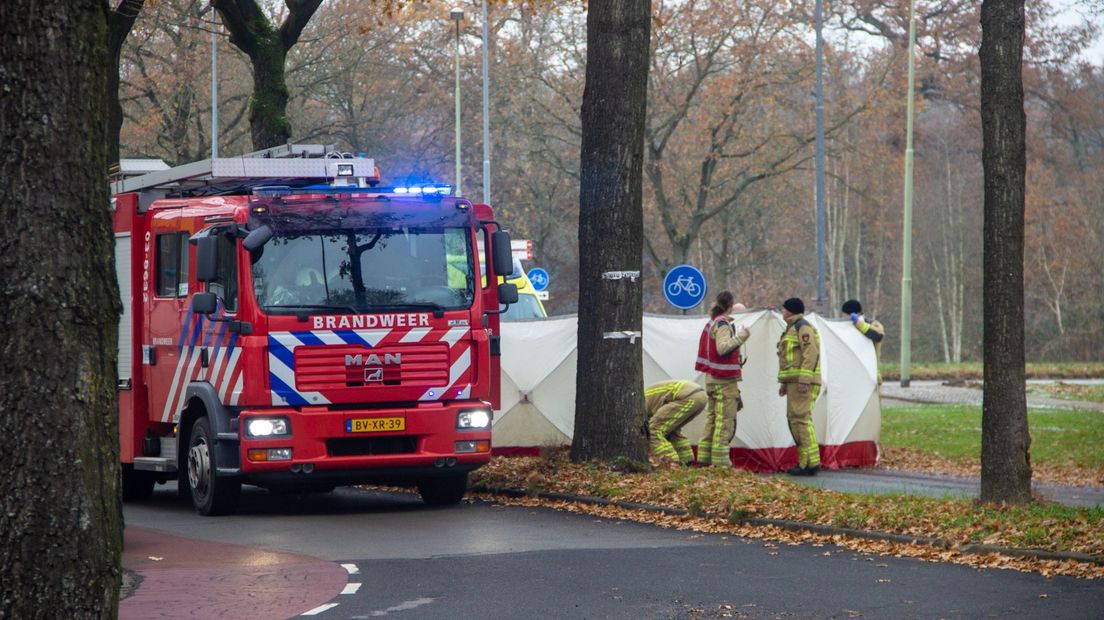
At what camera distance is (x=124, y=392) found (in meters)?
15.8

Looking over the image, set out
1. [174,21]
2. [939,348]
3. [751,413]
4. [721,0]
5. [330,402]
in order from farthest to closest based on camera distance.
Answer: [939,348] → [721,0] → [174,21] → [751,413] → [330,402]

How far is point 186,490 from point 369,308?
2.95m

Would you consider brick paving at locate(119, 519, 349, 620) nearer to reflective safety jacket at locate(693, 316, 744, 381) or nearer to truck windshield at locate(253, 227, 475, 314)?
truck windshield at locate(253, 227, 475, 314)

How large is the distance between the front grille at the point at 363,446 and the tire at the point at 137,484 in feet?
11.0

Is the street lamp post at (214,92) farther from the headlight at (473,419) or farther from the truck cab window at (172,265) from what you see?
the headlight at (473,419)

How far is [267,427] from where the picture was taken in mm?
13836

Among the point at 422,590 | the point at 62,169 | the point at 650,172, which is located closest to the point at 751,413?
the point at 422,590

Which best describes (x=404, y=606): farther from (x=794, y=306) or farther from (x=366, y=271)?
(x=794, y=306)

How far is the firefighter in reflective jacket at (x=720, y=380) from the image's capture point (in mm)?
17859

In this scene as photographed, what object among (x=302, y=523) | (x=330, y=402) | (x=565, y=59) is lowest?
(x=302, y=523)

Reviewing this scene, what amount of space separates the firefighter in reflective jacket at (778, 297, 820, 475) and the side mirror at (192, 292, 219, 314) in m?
6.96

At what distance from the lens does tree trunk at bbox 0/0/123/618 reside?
16.1ft

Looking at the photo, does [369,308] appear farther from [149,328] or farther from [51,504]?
[51,504]

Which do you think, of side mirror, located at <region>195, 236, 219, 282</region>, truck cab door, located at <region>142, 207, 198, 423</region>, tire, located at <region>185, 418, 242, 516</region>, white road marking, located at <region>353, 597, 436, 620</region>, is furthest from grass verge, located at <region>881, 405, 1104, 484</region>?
white road marking, located at <region>353, 597, 436, 620</region>
